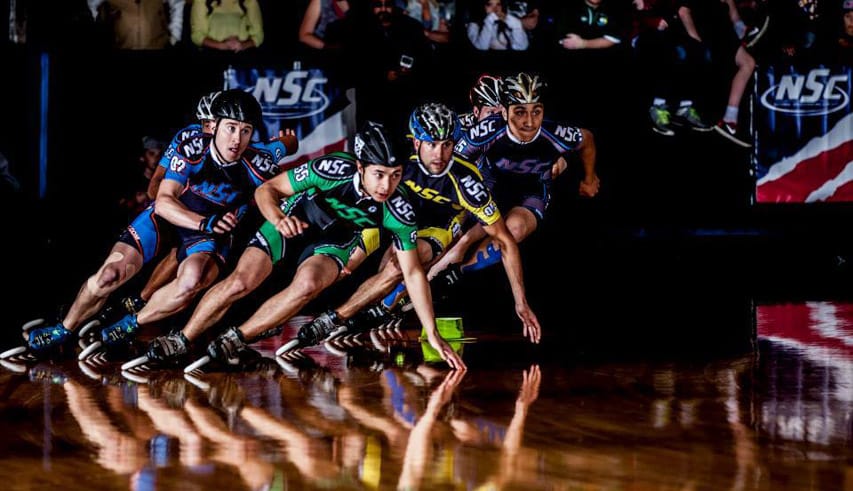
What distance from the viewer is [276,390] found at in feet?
22.8

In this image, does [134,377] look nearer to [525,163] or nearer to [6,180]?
[525,163]

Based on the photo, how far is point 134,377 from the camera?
7.48 meters

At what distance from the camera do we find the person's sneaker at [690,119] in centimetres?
1352

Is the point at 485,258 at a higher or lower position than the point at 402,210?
lower

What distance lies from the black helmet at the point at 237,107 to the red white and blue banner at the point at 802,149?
710 centimetres

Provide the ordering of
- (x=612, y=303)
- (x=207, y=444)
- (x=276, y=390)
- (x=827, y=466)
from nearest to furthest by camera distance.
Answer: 1. (x=827, y=466)
2. (x=207, y=444)
3. (x=276, y=390)
4. (x=612, y=303)

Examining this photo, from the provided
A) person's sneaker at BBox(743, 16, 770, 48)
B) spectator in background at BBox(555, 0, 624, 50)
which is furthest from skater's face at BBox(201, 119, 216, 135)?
person's sneaker at BBox(743, 16, 770, 48)

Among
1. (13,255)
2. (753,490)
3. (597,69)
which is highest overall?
(597,69)

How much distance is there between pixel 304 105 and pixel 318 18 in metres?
0.94

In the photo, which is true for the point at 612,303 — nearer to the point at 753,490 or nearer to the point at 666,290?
the point at 666,290

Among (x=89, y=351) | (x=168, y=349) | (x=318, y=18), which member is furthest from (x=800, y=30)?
(x=89, y=351)

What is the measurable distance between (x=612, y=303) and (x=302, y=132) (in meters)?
3.84

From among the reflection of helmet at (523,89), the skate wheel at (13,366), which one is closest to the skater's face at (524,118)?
the reflection of helmet at (523,89)

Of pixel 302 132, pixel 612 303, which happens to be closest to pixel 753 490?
pixel 612 303
